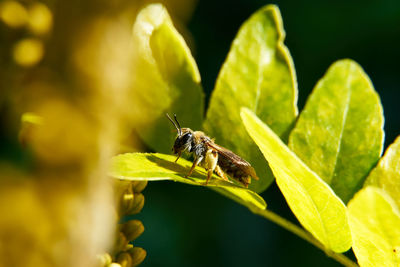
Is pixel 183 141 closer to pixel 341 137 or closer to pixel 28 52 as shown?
pixel 341 137

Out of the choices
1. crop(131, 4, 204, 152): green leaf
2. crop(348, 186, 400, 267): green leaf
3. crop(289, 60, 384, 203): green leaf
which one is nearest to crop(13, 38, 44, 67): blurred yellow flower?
crop(131, 4, 204, 152): green leaf

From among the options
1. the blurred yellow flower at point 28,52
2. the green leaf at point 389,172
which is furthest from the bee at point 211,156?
the blurred yellow flower at point 28,52

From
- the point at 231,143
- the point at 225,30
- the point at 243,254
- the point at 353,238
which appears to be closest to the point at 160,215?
the point at 243,254

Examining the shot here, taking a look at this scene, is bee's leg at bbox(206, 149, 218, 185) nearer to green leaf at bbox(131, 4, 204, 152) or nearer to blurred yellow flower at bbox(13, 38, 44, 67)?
green leaf at bbox(131, 4, 204, 152)

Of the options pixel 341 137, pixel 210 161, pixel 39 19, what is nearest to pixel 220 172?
pixel 210 161

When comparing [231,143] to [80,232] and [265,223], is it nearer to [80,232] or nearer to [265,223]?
[80,232]

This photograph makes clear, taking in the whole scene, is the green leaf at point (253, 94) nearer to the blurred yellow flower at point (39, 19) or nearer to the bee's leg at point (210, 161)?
the bee's leg at point (210, 161)
